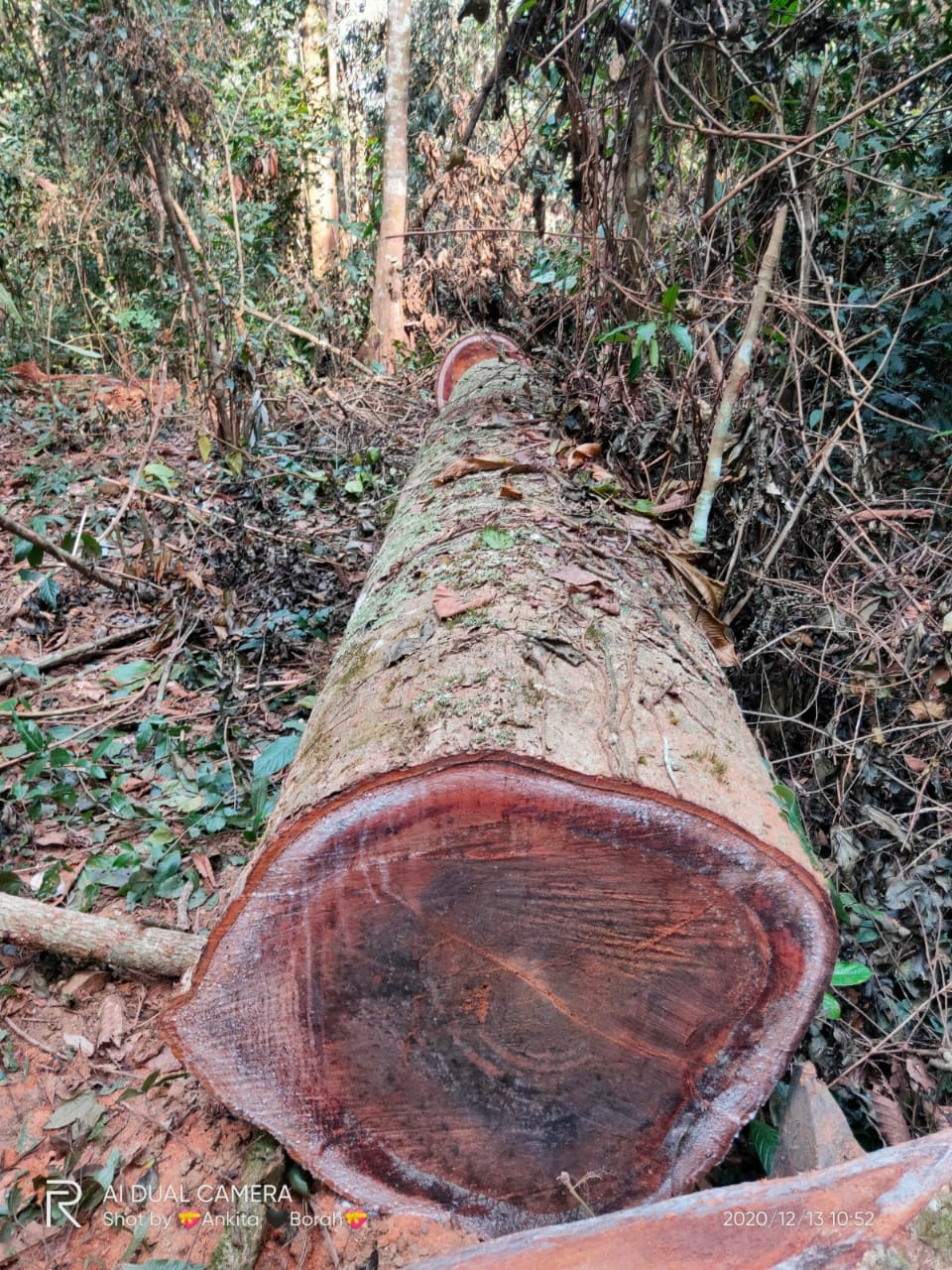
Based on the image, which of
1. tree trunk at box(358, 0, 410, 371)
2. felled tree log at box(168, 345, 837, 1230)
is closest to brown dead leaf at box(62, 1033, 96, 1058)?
felled tree log at box(168, 345, 837, 1230)

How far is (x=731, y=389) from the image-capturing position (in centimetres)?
252

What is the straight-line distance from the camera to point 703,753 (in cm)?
130

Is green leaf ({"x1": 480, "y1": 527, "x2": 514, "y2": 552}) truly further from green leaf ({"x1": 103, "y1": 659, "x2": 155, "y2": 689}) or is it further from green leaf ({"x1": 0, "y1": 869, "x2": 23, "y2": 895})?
green leaf ({"x1": 103, "y1": 659, "x2": 155, "y2": 689})

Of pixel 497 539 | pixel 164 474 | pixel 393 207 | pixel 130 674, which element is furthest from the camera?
pixel 393 207

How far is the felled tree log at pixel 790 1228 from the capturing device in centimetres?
97

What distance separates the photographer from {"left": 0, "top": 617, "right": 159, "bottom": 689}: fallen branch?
2.99 metres

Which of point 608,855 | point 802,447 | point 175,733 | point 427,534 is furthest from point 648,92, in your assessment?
point 608,855

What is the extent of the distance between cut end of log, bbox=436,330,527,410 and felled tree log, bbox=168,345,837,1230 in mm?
3608

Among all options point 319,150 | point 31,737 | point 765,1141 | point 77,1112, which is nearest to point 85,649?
point 31,737

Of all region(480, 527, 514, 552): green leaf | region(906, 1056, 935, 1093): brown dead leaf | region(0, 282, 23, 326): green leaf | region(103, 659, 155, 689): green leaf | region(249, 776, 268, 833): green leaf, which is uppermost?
region(0, 282, 23, 326): green leaf

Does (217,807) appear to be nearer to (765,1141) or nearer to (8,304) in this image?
(765,1141)

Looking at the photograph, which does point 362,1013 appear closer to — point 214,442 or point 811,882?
point 811,882

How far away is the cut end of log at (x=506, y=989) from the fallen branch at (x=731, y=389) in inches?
61.8

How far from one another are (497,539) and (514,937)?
963mm
